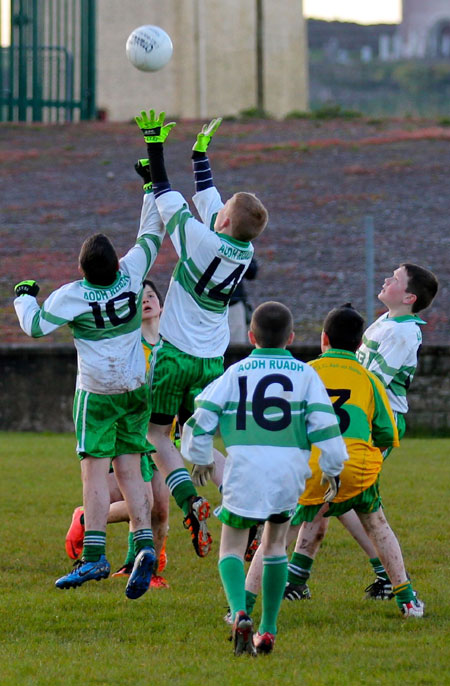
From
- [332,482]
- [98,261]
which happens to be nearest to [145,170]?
[98,261]

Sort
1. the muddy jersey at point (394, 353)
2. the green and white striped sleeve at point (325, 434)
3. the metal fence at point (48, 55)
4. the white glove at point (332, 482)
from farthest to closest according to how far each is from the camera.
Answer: the metal fence at point (48, 55)
the muddy jersey at point (394, 353)
the white glove at point (332, 482)
the green and white striped sleeve at point (325, 434)

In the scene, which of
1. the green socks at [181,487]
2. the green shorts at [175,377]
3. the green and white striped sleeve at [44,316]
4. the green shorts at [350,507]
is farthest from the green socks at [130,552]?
the green and white striped sleeve at [44,316]

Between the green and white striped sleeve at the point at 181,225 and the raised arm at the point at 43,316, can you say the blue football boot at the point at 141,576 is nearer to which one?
the raised arm at the point at 43,316

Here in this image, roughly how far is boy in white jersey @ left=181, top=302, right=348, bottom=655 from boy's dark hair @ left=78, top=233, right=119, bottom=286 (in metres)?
1.28

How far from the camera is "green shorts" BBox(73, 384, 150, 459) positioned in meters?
6.70

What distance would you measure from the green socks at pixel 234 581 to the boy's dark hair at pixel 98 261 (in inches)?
71.4

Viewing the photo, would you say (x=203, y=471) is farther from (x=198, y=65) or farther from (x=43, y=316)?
(x=198, y=65)

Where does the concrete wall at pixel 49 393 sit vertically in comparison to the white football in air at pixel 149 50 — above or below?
below

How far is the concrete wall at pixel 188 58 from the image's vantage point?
132ft

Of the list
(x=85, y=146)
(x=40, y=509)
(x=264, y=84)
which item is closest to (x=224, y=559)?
(x=40, y=509)

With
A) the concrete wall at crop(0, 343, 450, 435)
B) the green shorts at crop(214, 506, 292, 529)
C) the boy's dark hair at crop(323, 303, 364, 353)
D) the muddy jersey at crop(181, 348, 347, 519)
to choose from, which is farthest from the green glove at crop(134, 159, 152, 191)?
the concrete wall at crop(0, 343, 450, 435)

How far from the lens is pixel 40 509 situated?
9.94 meters

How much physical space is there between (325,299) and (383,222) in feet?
19.1

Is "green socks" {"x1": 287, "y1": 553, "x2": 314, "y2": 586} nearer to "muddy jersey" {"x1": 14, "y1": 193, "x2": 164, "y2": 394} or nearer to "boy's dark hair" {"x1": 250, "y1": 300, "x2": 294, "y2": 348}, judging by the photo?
"muddy jersey" {"x1": 14, "y1": 193, "x2": 164, "y2": 394}
